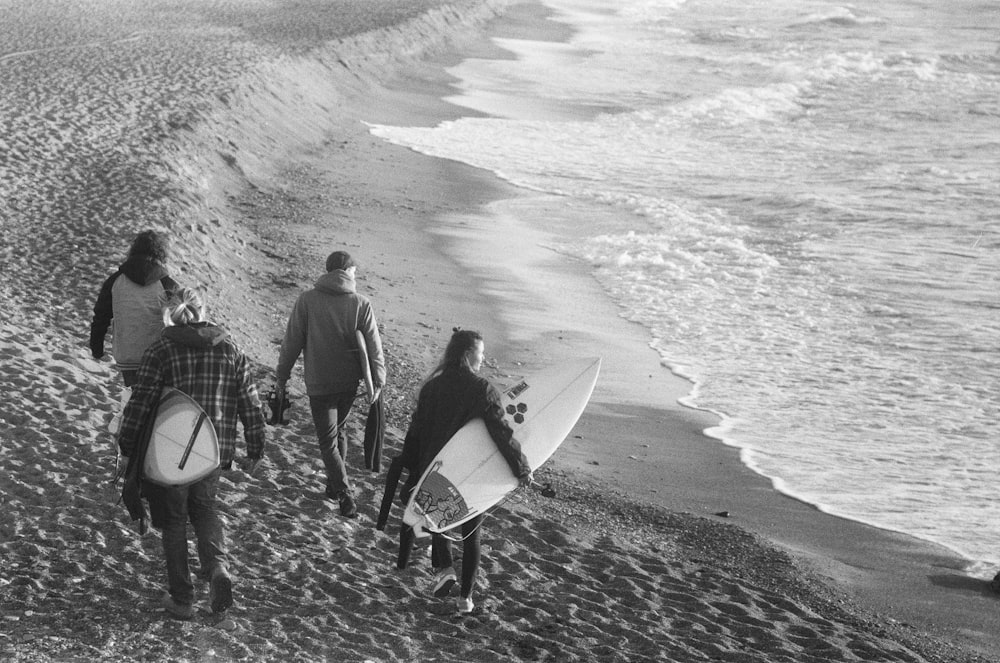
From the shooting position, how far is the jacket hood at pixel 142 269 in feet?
21.1

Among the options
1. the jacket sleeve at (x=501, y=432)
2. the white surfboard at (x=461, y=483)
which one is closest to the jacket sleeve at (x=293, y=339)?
the white surfboard at (x=461, y=483)

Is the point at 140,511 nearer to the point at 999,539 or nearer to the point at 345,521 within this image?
the point at 345,521

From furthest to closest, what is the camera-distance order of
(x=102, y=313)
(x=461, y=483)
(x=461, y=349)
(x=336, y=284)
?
(x=336, y=284) < (x=102, y=313) < (x=461, y=483) < (x=461, y=349)

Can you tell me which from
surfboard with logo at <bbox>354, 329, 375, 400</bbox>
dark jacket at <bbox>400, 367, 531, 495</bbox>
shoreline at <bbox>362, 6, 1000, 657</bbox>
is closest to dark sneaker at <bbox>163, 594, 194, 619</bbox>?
dark jacket at <bbox>400, 367, 531, 495</bbox>

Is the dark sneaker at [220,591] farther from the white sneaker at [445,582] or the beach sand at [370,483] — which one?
the white sneaker at [445,582]

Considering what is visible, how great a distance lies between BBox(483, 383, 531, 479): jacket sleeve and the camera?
6.12 meters


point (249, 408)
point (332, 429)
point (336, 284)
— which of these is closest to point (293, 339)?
point (336, 284)

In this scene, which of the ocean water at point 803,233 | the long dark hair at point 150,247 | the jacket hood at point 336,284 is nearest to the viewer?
the long dark hair at point 150,247

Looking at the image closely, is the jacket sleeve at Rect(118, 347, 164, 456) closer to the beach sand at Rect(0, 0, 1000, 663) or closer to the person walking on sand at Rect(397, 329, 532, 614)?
the beach sand at Rect(0, 0, 1000, 663)

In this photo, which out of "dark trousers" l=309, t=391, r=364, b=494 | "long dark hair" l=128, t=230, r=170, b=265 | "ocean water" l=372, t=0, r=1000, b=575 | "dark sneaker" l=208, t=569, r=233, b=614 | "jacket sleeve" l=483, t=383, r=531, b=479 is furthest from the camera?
"ocean water" l=372, t=0, r=1000, b=575

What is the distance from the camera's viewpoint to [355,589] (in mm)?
6590

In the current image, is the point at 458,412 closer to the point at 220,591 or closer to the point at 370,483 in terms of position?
the point at 220,591

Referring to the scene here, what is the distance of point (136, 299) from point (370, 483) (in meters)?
2.34

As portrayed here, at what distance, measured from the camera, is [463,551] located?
6594 millimetres
